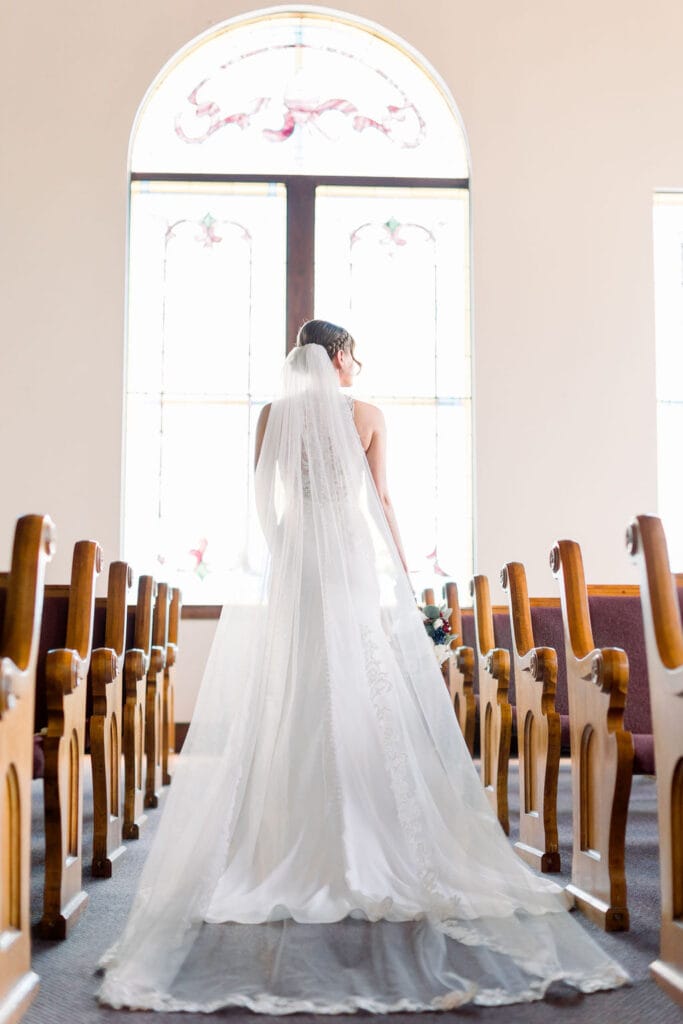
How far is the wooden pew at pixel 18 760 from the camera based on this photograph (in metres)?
2.36

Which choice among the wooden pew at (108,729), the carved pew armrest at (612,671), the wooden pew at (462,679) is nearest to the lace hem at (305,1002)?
the carved pew armrest at (612,671)

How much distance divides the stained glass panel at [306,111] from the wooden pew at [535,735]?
486 cm

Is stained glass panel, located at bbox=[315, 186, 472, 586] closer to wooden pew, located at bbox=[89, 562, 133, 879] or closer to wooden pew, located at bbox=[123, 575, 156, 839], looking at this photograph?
wooden pew, located at bbox=[123, 575, 156, 839]

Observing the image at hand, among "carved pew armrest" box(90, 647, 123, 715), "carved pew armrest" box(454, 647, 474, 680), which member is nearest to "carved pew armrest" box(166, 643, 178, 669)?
"carved pew armrest" box(454, 647, 474, 680)

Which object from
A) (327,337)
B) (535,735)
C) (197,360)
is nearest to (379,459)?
(327,337)

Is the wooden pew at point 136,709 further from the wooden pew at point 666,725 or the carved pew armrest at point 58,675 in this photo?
the wooden pew at point 666,725

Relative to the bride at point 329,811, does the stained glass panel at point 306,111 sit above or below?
above

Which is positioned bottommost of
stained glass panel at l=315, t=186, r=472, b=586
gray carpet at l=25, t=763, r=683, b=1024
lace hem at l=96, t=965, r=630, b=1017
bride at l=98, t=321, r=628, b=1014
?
gray carpet at l=25, t=763, r=683, b=1024

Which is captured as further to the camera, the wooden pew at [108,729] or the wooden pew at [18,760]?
the wooden pew at [108,729]

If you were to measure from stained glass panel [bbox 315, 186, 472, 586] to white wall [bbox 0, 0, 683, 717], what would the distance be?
0.91ft

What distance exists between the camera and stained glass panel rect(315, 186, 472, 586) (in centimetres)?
804

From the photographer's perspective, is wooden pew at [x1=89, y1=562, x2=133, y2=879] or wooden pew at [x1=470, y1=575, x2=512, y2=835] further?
wooden pew at [x1=470, y1=575, x2=512, y2=835]

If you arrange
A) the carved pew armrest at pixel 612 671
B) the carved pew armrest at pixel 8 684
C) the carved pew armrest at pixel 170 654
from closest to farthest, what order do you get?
the carved pew armrest at pixel 8 684 < the carved pew armrest at pixel 612 671 < the carved pew armrest at pixel 170 654

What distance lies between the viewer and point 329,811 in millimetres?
3277
